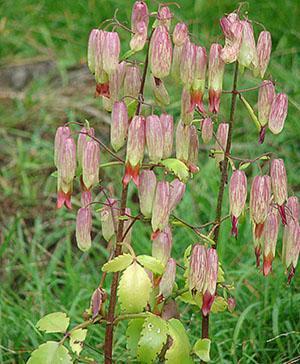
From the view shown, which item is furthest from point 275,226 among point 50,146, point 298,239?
point 50,146

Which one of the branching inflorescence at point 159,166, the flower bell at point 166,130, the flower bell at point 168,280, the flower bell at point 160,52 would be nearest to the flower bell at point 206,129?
the branching inflorescence at point 159,166

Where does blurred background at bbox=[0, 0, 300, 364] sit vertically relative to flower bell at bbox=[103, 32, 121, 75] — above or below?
below

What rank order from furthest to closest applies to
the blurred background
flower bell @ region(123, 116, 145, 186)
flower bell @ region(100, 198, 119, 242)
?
the blurred background < flower bell @ region(100, 198, 119, 242) < flower bell @ region(123, 116, 145, 186)

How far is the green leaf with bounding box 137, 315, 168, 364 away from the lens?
7.57 ft

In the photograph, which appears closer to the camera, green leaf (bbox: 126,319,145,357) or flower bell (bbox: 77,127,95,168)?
flower bell (bbox: 77,127,95,168)

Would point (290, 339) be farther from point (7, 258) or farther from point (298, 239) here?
point (7, 258)

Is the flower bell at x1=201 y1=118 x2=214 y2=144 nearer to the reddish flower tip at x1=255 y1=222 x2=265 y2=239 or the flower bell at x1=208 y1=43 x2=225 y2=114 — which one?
the flower bell at x1=208 y1=43 x2=225 y2=114

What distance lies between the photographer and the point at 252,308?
3529 millimetres

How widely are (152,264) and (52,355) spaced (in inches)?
14.3

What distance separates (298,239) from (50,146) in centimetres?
279

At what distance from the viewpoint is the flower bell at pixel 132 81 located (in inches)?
94.7

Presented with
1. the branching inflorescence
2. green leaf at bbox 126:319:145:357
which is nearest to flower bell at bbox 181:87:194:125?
the branching inflorescence

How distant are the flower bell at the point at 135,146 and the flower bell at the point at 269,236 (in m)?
0.38

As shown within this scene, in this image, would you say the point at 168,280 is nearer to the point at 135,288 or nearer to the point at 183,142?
the point at 135,288
